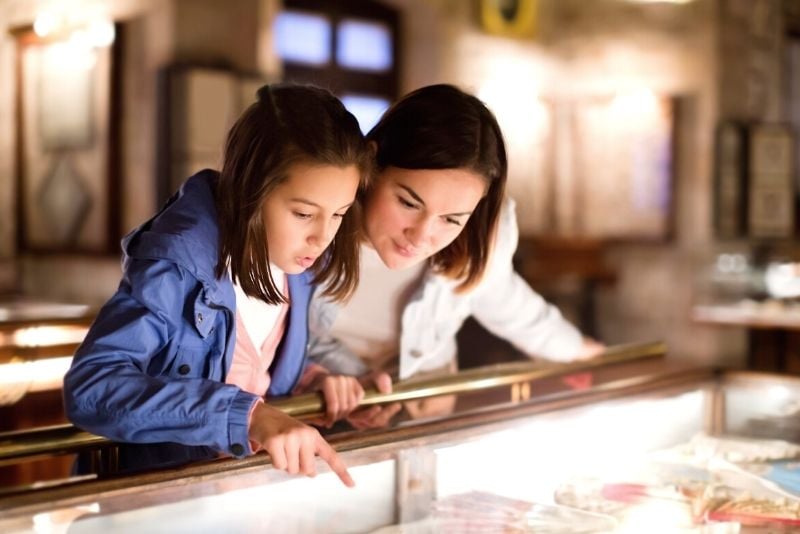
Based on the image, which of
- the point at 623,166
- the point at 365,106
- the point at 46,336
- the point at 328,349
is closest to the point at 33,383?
the point at 46,336

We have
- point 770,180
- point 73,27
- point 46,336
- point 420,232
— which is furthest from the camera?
point 770,180

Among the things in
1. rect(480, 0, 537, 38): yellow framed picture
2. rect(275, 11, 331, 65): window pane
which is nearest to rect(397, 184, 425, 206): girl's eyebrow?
rect(275, 11, 331, 65): window pane

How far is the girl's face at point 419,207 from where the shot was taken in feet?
5.82

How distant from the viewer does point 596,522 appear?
1.44 meters

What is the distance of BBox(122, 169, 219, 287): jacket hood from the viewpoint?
1.42 m

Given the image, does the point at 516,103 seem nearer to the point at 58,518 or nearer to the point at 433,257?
the point at 433,257

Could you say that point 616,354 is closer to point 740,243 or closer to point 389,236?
point 389,236

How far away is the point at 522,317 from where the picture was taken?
2.38 metres

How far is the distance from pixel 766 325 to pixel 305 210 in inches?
241

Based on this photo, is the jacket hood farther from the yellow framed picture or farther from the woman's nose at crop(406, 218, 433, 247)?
the yellow framed picture

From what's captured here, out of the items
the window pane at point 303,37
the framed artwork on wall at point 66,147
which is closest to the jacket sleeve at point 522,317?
the framed artwork on wall at point 66,147

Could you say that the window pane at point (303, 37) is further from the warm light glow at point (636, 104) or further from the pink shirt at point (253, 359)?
the pink shirt at point (253, 359)

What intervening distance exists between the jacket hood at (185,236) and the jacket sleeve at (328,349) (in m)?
0.49

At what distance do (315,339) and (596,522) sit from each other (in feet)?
2.61
